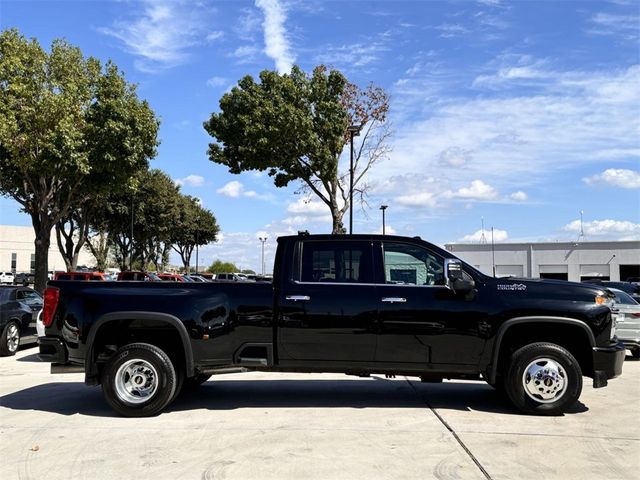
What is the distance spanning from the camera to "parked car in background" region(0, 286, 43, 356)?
12.2 meters

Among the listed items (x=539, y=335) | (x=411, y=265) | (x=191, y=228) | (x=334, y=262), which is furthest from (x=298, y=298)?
(x=191, y=228)

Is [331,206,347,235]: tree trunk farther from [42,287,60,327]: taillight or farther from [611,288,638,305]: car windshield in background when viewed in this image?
[42,287,60,327]: taillight

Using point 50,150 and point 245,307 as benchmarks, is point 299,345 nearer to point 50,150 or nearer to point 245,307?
point 245,307

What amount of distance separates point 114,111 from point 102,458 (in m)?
19.4

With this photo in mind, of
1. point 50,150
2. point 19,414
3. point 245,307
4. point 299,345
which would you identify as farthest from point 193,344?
point 50,150

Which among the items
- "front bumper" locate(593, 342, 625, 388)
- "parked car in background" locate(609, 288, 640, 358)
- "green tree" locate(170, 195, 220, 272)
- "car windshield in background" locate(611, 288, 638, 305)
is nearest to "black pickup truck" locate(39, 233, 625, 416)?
"front bumper" locate(593, 342, 625, 388)

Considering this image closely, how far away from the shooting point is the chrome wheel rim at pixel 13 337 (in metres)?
12.3

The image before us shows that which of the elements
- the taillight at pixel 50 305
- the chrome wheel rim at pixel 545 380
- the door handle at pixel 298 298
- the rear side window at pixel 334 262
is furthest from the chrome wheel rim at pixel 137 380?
the chrome wheel rim at pixel 545 380

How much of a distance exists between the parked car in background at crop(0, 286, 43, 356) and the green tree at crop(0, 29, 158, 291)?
8.53 m

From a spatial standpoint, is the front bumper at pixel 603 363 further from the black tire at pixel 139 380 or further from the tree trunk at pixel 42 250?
the tree trunk at pixel 42 250

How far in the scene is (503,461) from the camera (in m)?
5.11

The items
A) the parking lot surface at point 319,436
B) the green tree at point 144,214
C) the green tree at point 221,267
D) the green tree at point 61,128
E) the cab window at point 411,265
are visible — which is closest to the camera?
the parking lot surface at point 319,436

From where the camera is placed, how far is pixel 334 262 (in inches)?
277

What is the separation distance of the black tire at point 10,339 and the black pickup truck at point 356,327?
6.21m
